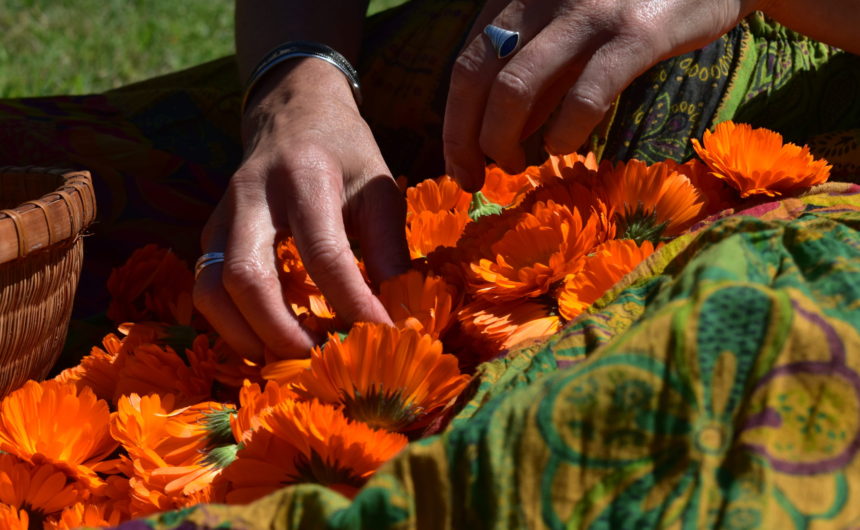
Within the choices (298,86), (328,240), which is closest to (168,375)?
(328,240)

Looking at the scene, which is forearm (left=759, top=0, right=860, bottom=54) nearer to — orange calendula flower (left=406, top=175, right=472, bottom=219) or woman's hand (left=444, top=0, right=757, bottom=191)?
woman's hand (left=444, top=0, right=757, bottom=191)

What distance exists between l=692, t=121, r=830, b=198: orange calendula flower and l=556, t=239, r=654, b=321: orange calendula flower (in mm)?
173

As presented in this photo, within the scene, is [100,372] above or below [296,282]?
below

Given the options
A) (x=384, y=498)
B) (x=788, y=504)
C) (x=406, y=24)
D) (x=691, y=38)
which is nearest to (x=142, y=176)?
(x=406, y=24)

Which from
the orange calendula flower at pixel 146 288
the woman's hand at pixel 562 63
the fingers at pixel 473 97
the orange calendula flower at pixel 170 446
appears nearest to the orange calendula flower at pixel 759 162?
the woman's hand at pixel 562 63

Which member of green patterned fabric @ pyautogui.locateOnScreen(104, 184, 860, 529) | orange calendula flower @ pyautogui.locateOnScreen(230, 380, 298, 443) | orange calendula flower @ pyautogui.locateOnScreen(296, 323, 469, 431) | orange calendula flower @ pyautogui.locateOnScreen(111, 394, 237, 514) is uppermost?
green patterned fabric @ pyautogui.locateOnScreen(104, 184, 860, 529)

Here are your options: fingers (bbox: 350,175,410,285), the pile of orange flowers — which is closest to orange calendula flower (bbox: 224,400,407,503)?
the pile of orange flowers

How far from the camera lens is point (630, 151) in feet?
4.06

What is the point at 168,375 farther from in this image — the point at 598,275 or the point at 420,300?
the point at 598,275

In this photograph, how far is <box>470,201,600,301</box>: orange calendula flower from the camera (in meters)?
0.87

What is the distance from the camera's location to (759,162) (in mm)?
958

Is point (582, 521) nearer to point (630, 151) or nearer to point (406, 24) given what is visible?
point (630, 151)

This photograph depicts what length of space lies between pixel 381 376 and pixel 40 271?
17.6 inches

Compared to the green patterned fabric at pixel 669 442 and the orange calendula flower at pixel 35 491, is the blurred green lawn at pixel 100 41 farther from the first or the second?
the green patterned fabric at pixel 669 442
